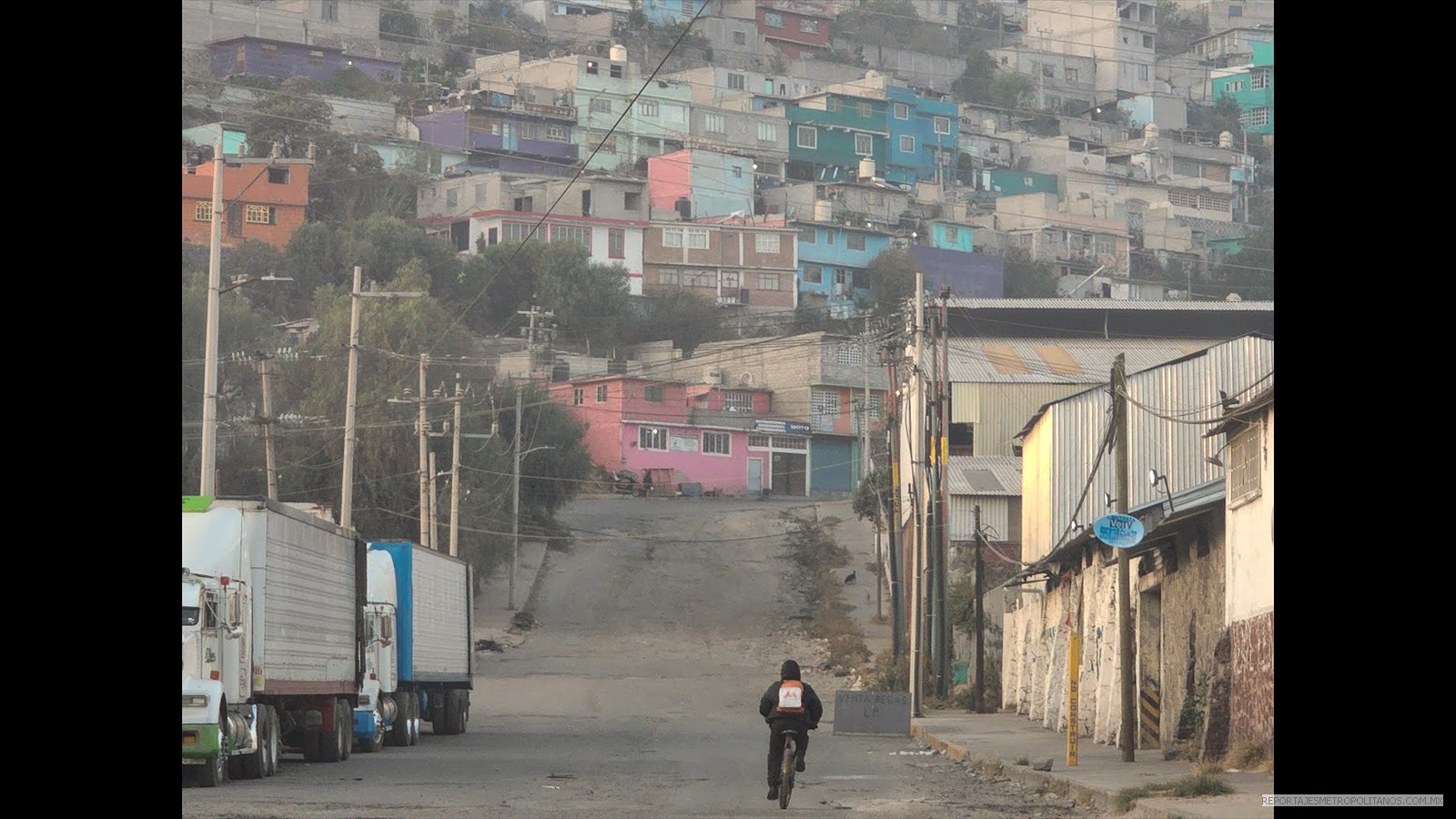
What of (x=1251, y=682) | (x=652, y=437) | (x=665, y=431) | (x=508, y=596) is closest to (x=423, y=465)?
(x=508, y=596)

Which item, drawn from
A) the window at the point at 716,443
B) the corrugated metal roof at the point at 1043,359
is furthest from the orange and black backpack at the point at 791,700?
the window at the point at 716,443

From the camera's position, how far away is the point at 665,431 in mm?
110500

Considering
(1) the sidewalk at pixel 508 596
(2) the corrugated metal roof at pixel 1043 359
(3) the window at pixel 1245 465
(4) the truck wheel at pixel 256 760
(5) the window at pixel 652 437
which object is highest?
(2) the corrugated metal roof at pixel 1043 359

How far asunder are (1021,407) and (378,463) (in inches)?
934

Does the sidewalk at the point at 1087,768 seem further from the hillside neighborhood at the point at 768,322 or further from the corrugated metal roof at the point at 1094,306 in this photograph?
the corrugated metal roof at the point at 1094,306

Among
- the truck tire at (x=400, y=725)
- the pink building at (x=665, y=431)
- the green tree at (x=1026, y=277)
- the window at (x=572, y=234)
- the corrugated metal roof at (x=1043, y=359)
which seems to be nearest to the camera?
the truck tire at (x=400, y=725)

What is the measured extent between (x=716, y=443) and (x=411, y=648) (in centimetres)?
7850

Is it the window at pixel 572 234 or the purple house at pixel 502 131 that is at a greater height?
the purple house at pixel 502 131

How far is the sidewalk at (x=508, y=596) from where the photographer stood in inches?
2552

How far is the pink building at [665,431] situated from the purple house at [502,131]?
45069 millimetres

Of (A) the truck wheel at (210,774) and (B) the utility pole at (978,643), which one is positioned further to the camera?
(B) the utility pole at (978,643)

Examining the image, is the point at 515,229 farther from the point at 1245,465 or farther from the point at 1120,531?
the point at 1120,531

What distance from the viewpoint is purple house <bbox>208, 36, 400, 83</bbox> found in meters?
157

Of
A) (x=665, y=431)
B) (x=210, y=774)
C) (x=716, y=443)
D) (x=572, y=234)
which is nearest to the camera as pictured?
(x=210, y=774)
